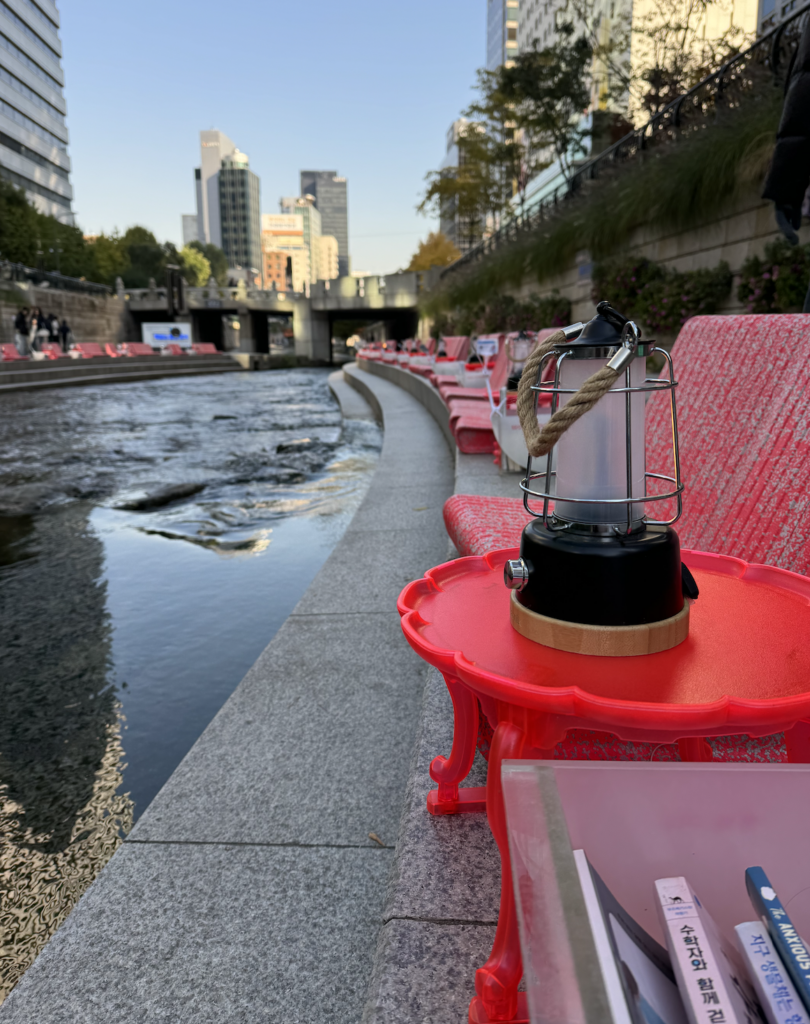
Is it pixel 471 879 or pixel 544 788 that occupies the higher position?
pixel 544 788

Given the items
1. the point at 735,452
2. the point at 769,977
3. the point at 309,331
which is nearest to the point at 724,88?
the point at 735,452

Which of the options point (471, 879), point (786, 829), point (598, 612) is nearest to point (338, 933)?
point (471, 879)

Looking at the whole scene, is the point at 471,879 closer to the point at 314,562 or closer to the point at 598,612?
the point at 598,612

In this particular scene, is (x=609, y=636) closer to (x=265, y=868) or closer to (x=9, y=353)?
(x=265, y=868)

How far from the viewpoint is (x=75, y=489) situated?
711cm

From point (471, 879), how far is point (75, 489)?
22.3 feet

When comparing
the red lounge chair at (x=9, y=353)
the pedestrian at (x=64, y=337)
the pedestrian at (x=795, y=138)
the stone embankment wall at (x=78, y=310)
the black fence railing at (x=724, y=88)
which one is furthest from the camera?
the pedestrian at (x=64, y=337)

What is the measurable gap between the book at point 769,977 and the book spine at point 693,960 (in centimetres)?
3

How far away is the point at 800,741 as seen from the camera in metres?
1.08

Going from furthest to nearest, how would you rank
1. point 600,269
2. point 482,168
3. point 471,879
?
point 482,168 → point 600,269 → point 471,879

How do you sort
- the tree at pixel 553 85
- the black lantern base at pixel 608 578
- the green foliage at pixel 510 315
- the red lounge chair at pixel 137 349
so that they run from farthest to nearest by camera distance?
the red lounge chair at pixel 137 349 < the tree at pixel 553 85 < the green foliage at pixel 510 315 < the black lantern base at pixel 608 578

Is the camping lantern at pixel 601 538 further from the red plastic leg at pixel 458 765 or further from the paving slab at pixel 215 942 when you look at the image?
the paving slab at pixel 215 942

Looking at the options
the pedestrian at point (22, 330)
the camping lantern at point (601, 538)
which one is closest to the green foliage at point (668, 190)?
the camping lantern at point (601, 538)

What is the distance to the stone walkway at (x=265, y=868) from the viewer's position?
51.6 inches
